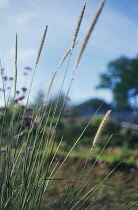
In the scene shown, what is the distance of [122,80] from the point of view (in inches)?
1350

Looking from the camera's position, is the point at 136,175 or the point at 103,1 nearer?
the point at 103,1

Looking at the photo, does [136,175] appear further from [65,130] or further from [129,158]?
[65,130]

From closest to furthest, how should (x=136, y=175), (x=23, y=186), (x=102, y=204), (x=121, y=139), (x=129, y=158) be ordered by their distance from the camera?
(x=23, y=186) → (x=102, y=204) → (x=136, y=175) → (x=129, y=158) → (x=121, y=139)

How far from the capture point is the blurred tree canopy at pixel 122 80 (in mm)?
33000

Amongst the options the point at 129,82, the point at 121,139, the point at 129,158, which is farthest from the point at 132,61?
the point at 129,158

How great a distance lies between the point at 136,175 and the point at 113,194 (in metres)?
0.80

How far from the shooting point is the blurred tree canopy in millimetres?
33000

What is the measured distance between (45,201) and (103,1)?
2.69 metres

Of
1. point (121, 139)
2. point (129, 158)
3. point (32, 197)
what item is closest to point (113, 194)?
point (129, 158)

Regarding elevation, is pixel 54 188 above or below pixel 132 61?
below

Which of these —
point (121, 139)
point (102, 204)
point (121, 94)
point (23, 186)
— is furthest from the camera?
point (121, 94)

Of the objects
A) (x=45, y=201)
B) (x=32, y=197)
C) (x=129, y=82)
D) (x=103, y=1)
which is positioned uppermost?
(x=129, y=82)

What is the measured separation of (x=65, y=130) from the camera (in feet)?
34.2

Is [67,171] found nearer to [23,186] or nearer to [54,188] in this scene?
[54,188]
